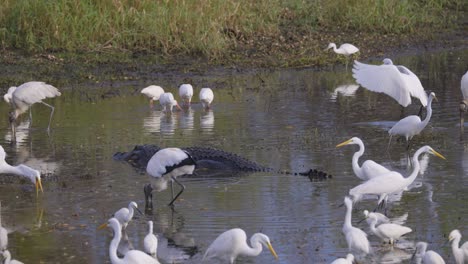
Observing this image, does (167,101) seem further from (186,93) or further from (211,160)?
(211,160)

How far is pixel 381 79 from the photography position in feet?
46.9

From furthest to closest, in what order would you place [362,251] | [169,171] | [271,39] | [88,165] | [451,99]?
[271,39] → [451,99] → [88,165] → [169,171] → [362,251]

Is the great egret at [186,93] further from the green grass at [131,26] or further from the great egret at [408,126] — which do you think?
the great egret at [408,126]

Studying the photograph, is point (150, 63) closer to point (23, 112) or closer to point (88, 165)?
point (23, 112)

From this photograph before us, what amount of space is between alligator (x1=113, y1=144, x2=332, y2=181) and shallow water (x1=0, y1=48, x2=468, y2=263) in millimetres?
198

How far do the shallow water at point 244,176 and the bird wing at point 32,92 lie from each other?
0.43 m

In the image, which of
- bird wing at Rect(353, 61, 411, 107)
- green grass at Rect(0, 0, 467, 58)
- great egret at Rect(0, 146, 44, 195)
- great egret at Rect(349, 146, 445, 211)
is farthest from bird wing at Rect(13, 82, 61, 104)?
great egret at Rect(349, 146, 445, 211)

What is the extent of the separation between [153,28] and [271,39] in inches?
109

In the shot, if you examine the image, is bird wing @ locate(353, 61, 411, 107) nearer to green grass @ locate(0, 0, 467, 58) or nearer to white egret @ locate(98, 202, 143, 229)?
green grass @ locate(0, 0, 467, 58)

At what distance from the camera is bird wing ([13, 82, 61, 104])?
599 inches

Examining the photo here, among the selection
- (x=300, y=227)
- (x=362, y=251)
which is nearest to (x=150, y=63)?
(x=300, y=227)

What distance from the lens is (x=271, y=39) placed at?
2084cm

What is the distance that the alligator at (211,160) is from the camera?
1202 cm

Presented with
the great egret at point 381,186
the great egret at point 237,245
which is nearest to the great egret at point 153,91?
the great egret at point 381,186
